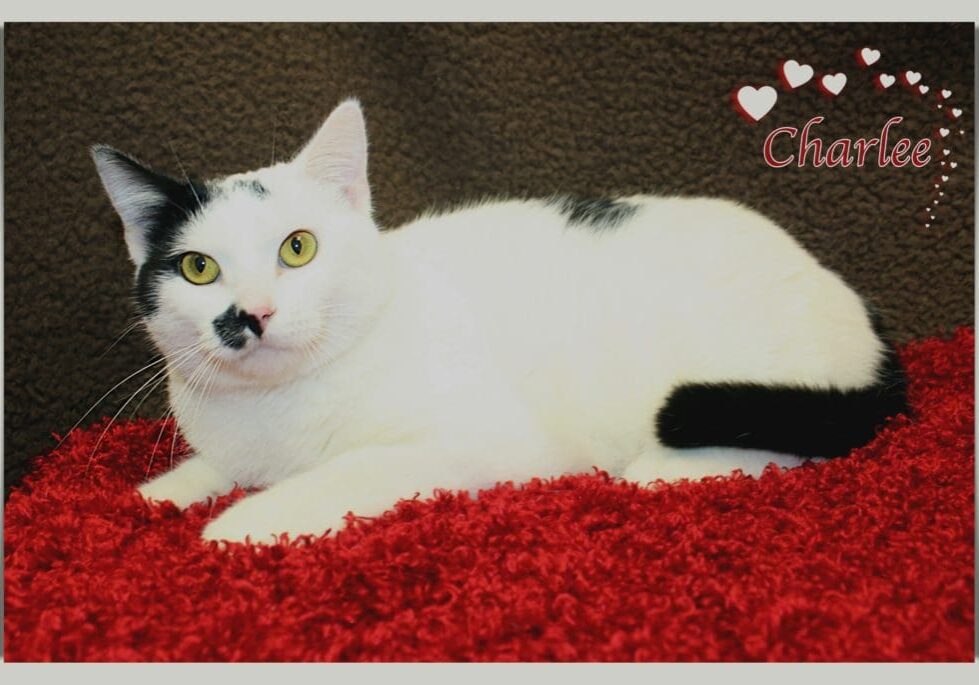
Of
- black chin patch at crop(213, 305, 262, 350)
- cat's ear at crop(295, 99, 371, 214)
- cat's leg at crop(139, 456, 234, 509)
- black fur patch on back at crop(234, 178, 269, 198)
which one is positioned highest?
cat's ear at crop(295, 99, 371, 214)

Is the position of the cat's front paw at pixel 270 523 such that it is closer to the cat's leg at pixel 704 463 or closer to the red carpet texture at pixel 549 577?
the red carpet texture at pixel 549 577

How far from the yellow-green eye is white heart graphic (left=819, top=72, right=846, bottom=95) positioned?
3.39 ft

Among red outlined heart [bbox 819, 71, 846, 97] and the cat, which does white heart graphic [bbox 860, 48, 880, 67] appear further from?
the cat

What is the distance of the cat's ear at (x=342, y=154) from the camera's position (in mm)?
1180

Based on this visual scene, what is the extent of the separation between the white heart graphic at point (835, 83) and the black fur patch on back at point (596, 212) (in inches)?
15.2

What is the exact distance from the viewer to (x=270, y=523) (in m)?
0.95

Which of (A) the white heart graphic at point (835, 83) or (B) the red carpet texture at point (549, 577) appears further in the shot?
(A) the white heart graphic at point (835, 83)

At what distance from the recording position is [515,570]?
0.86 metres

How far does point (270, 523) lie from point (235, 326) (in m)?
0.25

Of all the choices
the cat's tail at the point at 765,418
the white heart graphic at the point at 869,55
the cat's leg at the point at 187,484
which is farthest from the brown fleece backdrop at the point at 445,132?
the cat's tail at the point at 765,418

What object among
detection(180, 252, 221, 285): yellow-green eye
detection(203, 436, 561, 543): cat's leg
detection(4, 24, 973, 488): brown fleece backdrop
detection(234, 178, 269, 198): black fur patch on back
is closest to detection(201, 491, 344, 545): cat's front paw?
detection(203, 436, 561, 543): cat's leg

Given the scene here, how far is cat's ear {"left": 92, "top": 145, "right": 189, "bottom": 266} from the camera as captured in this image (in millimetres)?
1127

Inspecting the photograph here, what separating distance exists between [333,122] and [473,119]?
→ 62 centimetres

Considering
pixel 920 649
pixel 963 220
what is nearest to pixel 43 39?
pixel 920 649
